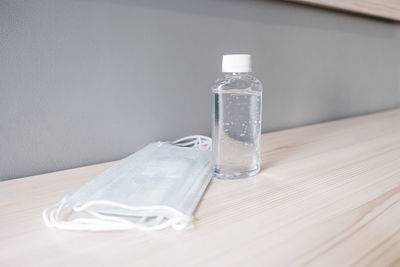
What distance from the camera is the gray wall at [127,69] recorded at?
0.51 meters

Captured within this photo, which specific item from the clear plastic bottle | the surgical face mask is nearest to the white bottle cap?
the clear plastic bottle

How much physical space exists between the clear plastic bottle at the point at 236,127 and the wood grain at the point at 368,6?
44cm

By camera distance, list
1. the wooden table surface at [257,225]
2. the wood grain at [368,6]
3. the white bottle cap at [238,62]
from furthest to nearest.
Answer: the wood grain at [368,6]
the white bottle cap at [238,62]
the wooden table surface at [257,225]

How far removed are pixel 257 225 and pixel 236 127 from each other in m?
0.21

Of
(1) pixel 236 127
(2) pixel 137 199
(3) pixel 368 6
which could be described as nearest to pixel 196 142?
(1) pixel 236 127

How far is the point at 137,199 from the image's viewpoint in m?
0.37

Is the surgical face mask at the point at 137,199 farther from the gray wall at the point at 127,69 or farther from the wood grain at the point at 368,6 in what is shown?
the wood grain at the point at 368,6

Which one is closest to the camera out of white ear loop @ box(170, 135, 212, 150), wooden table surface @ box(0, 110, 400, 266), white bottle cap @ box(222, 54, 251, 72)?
wooden table surface @ box(0, 110, 400, 266)

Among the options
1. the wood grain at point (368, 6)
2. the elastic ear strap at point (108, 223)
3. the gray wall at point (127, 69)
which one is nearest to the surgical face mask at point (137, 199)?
the elastic ear strap at point (108, 223)

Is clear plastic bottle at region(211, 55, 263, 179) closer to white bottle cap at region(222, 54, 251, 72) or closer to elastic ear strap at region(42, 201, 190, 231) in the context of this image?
white bottle cap at region(222, 54, 251, 72)

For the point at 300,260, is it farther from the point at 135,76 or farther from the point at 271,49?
the point at 271,49

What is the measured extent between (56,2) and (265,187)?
0.43 meters

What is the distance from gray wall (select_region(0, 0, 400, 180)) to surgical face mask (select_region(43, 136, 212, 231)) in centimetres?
13

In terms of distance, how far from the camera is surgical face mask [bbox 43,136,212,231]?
0.35m
